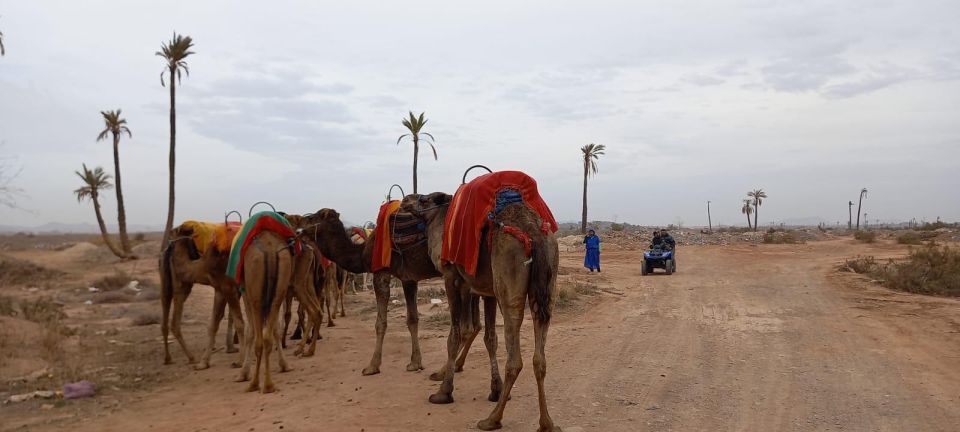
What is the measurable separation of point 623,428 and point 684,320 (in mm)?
6854

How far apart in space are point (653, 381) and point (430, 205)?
3627 mm

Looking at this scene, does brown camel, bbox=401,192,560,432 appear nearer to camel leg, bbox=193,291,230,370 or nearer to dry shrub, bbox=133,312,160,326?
camel leg, bbox=193,291,230,370

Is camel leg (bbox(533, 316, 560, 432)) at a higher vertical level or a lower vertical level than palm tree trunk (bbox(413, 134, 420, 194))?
lower

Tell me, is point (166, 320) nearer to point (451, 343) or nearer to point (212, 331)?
point (212, 331)

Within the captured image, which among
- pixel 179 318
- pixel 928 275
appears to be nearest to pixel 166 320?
pixel 179 318

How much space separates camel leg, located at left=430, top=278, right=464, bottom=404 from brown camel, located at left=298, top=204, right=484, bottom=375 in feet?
4.11

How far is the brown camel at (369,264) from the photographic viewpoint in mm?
8289

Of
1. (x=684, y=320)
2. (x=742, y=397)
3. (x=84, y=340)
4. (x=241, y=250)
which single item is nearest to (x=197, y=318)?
(x=84, y=340)

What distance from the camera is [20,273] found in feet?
80.4

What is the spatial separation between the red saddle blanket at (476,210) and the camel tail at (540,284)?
1.58 feet

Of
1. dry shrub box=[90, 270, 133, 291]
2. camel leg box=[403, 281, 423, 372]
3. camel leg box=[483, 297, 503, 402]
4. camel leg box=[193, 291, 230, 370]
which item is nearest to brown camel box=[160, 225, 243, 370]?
camel leg box=[193, 291, 230, 370]

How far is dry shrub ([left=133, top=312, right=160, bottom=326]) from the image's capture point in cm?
1383

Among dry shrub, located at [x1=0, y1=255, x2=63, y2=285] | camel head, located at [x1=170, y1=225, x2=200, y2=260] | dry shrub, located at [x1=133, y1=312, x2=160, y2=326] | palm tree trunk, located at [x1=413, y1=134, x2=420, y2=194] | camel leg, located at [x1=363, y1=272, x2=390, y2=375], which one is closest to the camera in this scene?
camel leg, located at [x1=363, y1=272, x2=390, y2=375]

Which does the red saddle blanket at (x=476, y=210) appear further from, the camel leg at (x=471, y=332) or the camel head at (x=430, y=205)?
the camel leg at (x=471, y=332)
